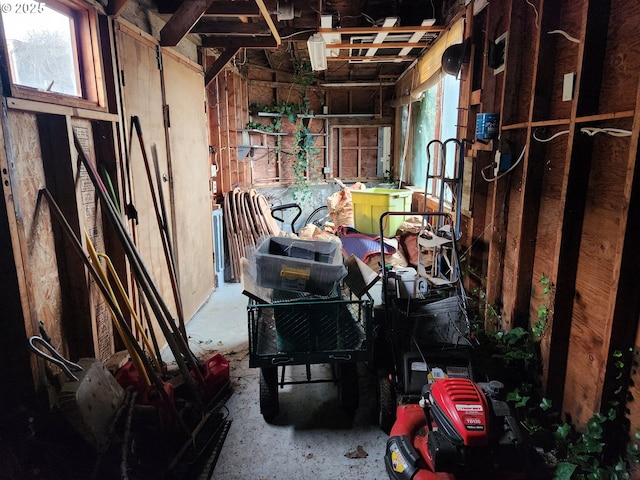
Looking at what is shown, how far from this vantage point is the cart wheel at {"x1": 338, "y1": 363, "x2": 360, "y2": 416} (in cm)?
253

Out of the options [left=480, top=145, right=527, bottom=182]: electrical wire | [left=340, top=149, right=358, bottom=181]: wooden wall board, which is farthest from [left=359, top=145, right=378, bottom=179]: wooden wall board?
[left=480, top=145, right=527, bottom=182]: electrical wire

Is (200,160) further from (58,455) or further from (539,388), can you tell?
(539,388)

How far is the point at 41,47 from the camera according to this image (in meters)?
2.12

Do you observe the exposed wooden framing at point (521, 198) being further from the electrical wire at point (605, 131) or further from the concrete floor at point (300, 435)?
the concrete floor at point (300, 435)

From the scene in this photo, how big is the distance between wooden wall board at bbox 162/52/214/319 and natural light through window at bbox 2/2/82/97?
112cm

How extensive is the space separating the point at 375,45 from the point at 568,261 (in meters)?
4.29

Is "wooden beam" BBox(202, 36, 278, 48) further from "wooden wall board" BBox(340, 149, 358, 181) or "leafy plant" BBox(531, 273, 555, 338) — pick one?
"wooden wall board" BBox(340, 149, 358, 181)

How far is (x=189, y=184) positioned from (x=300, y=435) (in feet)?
8.80

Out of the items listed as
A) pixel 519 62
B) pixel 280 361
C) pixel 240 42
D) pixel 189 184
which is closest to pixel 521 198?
pixel 519 62

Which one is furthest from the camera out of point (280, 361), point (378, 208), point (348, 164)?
point (348, 164)

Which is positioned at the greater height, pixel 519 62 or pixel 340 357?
pixel 519 62

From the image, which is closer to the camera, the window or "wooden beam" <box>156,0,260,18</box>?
the window

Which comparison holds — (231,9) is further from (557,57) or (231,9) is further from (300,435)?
(300,435)

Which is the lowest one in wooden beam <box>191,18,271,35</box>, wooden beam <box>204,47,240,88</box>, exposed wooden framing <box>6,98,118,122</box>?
exposed wooden framing <box>6,98,118,122</box>
